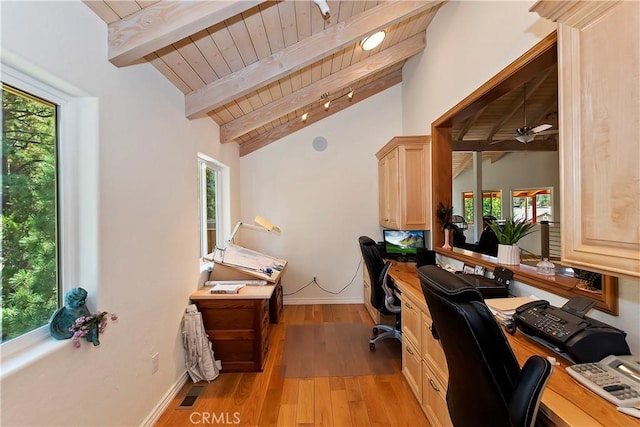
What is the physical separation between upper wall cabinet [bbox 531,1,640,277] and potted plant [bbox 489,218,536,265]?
1.14 metres

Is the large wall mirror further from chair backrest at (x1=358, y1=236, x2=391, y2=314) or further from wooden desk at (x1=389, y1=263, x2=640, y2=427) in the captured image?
chair backrest at (x1=358, y1=236, x2=391, y2=314)

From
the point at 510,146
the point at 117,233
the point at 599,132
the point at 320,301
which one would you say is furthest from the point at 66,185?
the point at 510,146

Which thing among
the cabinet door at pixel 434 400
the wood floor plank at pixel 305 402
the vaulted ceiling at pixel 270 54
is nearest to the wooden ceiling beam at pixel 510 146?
the vaulted ceiling at pixel 270 54

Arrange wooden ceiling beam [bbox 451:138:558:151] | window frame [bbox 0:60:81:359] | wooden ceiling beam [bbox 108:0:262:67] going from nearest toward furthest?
window frame [bbox 0:60:81:359]
wooden ceiling beam [bbox 108:0:262:67]
wooden ceiling beam [bbox 451:138:558:151]

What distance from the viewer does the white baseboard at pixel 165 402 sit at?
6.36ft

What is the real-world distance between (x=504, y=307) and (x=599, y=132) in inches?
42.2

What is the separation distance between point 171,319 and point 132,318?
52cm

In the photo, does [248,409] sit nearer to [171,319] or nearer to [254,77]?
[171,319]

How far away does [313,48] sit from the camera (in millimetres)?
2393

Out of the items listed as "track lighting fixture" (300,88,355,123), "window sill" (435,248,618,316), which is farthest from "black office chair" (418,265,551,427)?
"track lighting fixture" (300,88,355,123)

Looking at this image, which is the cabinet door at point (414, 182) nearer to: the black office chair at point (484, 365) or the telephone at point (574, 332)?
the telephone at point (574, 332)

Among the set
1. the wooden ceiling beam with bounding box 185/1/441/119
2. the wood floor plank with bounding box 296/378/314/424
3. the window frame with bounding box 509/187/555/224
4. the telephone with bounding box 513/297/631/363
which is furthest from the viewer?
the window frame with bounding box 509/187/555/224

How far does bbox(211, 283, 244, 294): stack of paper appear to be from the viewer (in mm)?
2672

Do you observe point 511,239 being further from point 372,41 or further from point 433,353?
point 372,41
